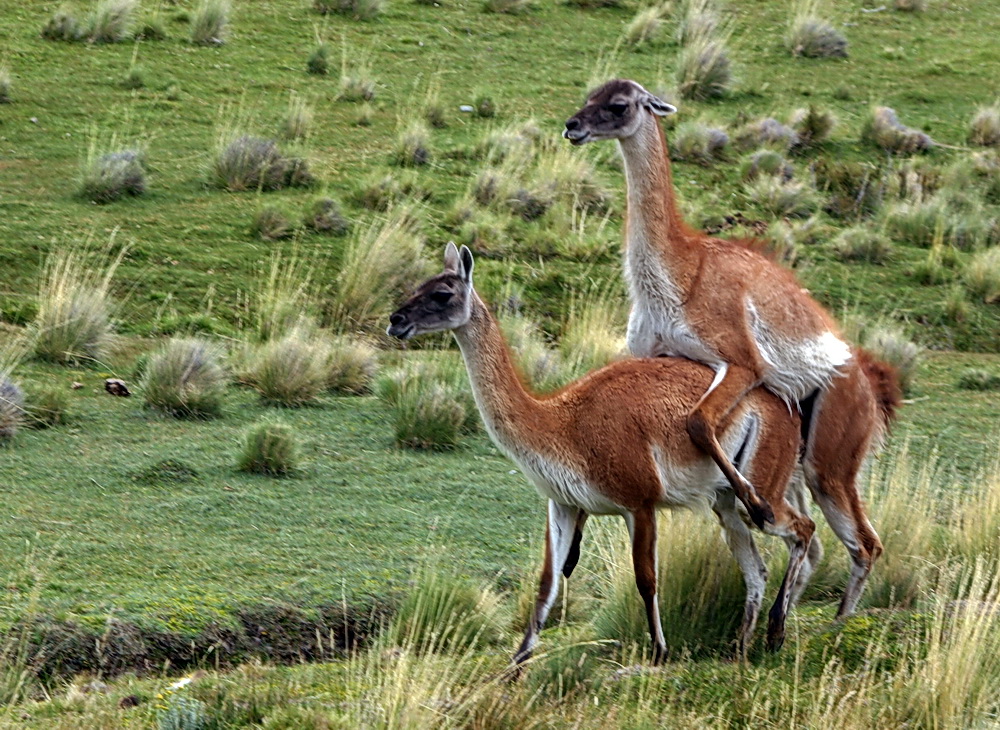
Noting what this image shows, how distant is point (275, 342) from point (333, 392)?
567mm

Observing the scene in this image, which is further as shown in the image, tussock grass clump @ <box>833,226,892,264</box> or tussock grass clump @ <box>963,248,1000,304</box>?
tussock grass clump @ <box>833,226,892,264</box>

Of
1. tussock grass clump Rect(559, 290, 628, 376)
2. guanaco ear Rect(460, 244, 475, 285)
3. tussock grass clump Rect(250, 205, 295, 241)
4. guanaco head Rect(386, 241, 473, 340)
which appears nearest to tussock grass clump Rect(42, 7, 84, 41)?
tussock grass clump Rect(250, 205, 295, 241)

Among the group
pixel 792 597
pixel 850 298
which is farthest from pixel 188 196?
pixel 792 597

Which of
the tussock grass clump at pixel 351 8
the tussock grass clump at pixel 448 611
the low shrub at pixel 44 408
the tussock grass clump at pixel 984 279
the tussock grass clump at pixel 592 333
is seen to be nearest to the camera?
the tussock grass clump at pixel 448 611

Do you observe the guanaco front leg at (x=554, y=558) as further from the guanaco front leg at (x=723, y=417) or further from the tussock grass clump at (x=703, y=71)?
the tussock grass clump at (x=703, y=71)

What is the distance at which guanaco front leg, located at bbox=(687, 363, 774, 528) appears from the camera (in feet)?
21.3

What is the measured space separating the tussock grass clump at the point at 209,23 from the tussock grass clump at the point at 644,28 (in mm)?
5588

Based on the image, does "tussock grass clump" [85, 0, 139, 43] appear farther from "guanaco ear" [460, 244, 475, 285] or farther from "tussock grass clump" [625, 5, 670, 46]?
"guanaco ear" [460, 244, 475, 285]

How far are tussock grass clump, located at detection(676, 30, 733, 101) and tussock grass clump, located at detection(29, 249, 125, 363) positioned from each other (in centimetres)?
1035

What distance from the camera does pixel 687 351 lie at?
22.7 ft

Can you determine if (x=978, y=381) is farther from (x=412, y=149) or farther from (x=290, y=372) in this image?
(x=412, y=149)

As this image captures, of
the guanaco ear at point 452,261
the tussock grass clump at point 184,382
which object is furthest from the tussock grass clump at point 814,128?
the guanaco ear at point 452,261

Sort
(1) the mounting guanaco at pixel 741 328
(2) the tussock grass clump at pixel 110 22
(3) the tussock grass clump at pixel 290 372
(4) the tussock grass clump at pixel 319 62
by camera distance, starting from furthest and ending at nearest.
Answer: (2) the tussock grass clump at pixel 110 22
(4) the tussock grass clump at pixel 319 62
(3) the tussock grass clump at pixel 290 372
(1) the mounting guanaco at pixel 741 328

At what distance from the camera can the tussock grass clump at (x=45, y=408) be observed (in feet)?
33.7
